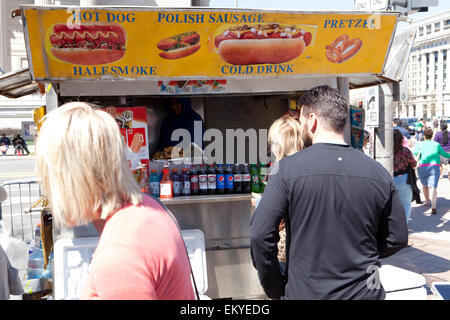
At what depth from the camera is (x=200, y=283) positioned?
153 inches

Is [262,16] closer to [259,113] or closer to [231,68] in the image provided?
[231,68]

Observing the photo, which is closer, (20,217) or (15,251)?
(15,251)

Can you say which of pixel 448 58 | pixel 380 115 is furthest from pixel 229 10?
pixel 448 58

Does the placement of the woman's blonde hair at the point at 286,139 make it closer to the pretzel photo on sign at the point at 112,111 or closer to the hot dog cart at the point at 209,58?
the hot dog cart at the point at 209,58

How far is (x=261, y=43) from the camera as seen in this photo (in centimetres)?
362

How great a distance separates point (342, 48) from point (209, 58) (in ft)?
4.43

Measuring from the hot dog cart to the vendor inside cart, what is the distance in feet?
3.18

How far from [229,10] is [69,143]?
98.8 inches

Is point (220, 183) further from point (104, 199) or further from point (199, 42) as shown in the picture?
point (104, 199)

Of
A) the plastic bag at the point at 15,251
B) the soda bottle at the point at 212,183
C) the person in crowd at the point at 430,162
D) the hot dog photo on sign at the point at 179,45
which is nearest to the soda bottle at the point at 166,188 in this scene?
the soda bottle at the point at 212,183

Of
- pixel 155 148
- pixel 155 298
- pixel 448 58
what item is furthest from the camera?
pixel 448 58

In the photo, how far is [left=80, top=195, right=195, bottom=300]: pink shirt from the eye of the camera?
1115 millimetres

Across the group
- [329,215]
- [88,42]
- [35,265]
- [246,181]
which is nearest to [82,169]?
[329,215]

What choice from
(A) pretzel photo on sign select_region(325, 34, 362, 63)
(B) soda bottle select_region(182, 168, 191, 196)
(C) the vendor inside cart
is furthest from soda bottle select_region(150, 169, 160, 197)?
(A) pretzel photo on sign select_region(325, 34, 362, 63)
